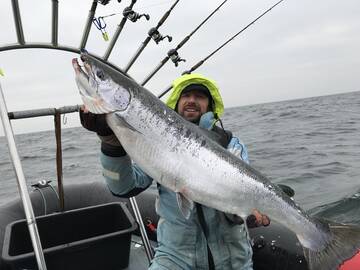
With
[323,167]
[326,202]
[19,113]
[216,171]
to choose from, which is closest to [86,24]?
[19,113]

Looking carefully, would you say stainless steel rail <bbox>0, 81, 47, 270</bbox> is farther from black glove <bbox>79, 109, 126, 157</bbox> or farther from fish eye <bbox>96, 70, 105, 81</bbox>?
fish eye <bbox>96, 70, 105, 81</bbox>

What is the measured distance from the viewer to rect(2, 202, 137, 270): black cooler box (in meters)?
3.92

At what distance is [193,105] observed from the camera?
395 cm

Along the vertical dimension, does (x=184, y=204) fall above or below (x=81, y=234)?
above

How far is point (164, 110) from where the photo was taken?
114 inches

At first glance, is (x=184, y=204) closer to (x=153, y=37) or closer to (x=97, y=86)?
(x=97, y=86)

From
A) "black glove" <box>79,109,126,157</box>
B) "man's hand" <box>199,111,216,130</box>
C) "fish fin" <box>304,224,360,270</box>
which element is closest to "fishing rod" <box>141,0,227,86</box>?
→ "man's hand" <box>199,111,216,130</box>

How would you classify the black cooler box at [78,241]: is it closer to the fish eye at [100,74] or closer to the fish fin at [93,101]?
the fish fin at [93,101]

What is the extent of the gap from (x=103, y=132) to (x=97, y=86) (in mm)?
386

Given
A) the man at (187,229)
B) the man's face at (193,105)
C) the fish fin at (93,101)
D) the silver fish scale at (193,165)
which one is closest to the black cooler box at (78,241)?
the man at (187,229)

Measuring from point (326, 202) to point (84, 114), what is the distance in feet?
20.8

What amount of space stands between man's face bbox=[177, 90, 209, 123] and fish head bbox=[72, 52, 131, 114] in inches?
49.6

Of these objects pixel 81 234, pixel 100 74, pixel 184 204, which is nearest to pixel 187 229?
pixel 184 204

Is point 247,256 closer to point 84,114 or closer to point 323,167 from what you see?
point 84,114
